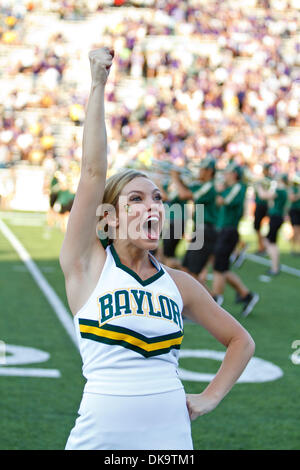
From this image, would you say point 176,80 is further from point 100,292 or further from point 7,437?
point 100,292

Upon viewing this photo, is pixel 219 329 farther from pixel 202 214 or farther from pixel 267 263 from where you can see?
pixel 267 263

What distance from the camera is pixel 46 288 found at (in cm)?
1104

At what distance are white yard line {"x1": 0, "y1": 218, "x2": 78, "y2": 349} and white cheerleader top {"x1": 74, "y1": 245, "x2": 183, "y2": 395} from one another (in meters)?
5.04

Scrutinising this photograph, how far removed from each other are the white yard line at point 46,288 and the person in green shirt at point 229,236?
5.69 ft

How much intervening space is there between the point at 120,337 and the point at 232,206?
7820 mm

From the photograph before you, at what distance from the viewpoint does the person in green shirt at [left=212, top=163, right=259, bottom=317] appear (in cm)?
974

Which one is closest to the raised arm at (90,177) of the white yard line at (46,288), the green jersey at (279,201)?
the white yard line at (46,288)

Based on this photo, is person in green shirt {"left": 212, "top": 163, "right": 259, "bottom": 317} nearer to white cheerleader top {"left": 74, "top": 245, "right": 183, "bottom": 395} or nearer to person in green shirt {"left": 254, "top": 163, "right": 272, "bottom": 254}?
person in green shirt {"left": 254, "top": 163, "right": 272, "bottom": 254}

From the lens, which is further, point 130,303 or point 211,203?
point 211,203

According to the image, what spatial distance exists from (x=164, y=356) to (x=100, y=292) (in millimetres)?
255

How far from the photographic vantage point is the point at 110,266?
8.27 feet

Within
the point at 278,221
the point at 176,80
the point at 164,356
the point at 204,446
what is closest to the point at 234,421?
the point at 204,446

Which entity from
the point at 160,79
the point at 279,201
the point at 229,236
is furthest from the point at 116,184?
the point at 160,79

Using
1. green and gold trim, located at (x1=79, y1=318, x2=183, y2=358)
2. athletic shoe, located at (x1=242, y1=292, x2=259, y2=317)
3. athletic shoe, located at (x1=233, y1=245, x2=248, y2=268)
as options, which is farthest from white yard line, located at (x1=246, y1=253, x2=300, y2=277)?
green and gold trim, located at (x1=79, y1=318, x2=183, y2=358)
